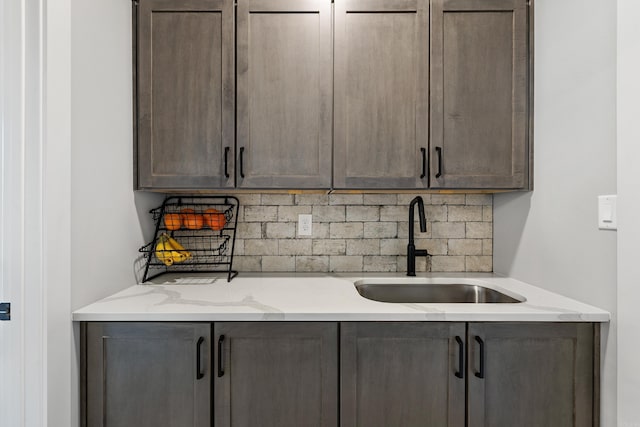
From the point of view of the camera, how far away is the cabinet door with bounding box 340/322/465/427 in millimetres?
1262

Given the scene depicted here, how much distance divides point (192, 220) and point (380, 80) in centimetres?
109

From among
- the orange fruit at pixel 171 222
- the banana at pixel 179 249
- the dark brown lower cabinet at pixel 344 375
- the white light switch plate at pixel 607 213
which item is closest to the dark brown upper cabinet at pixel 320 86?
the orange fruit at pixel 171 222

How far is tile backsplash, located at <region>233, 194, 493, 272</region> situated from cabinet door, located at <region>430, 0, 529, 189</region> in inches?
16.6

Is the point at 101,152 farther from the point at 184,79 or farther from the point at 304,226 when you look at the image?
the point at 304,226

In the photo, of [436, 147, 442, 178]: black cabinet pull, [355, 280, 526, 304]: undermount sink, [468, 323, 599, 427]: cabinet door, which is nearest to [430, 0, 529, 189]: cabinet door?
[436, 147, 442, 178]: black cabinet pull

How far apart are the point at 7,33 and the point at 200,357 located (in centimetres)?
116

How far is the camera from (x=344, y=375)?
1.27 metres

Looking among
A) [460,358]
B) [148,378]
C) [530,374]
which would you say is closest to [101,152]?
[148,378]

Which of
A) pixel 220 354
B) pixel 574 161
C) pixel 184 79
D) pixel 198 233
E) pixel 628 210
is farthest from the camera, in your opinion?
pixel 198 233

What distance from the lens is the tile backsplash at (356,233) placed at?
200 centimetres

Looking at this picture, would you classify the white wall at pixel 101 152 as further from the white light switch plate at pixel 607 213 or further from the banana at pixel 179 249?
the white light switch plate at pixel 607 213

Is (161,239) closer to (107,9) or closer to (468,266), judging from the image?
(107,9)

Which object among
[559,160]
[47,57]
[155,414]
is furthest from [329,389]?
[47,57]

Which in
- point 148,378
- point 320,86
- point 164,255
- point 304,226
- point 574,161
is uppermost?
point 320,86
